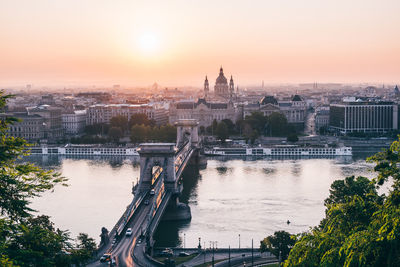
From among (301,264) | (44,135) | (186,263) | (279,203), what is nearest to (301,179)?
(279,203)

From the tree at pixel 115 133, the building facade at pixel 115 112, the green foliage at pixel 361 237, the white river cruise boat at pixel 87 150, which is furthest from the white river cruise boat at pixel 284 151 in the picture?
the green foliage at pixel 361 237

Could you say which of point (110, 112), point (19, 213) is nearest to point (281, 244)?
point (19, 213)

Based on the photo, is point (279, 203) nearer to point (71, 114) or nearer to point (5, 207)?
point (5, 207)

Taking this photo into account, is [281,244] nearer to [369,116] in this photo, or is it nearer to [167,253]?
[167,253]

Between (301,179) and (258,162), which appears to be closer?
(301,179)

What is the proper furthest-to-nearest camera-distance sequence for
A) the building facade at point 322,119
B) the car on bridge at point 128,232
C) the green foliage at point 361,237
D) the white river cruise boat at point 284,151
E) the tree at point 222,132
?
the building facade at point 322,119 < the tree at point 222,132 < the white river cruise boat at point 284,151 < the car on bridge at point 128,232 < the green foliage at point 361,237

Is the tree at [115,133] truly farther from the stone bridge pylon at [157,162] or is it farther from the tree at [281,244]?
the tree at [281,244]

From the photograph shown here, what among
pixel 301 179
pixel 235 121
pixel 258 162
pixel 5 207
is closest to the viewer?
pixel 5 207
